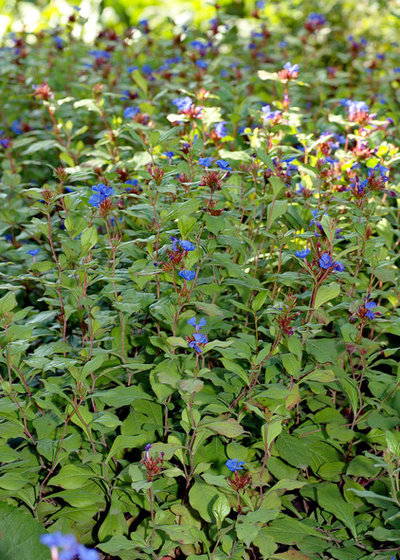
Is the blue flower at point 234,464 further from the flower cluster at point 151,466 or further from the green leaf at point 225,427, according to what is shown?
the flower cluster at point 151,466

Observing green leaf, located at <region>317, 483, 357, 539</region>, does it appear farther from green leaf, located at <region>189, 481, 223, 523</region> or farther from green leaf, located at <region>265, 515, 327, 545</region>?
green leaf, located at <region>189, 481, 223, 523</region>

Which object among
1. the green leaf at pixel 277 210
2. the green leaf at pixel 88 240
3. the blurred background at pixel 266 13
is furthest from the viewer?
the blurred background at pixel 266 13

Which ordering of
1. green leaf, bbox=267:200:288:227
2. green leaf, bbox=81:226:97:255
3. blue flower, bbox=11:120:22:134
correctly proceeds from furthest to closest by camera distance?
blue flower, bbox=11:120:22:134 < green leaf, bbox=267:200:288:227 < green leaf, bbox=81:226:97:255

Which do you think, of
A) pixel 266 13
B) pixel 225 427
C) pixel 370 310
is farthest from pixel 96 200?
pixel 266 13

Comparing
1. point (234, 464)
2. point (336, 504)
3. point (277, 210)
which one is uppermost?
point (277, 210)

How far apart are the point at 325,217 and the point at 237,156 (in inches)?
21.9

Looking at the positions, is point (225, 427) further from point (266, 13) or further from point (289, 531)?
point (266, 13)

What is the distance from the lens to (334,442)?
1.84 m

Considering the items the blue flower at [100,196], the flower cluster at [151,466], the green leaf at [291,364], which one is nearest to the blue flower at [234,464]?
the flower cluster at [151,466]

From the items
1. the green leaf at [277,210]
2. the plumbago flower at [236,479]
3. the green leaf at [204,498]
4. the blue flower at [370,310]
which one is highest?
the green leaf at [277,210]

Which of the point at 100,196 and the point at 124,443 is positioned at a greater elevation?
the point at 100,196

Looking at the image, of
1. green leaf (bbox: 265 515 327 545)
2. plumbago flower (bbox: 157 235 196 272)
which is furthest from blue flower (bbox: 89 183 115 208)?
green leaf (bbox: 265 515 327 545)

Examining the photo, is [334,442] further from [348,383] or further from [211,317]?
[211,317]

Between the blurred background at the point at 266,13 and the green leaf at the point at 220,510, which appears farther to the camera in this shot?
the blurred background at the point at 266,13
